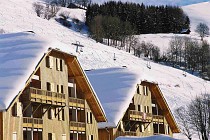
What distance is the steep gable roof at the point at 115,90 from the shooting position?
4766cm

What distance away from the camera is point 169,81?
362 ft

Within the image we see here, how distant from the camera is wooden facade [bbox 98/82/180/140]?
163ft

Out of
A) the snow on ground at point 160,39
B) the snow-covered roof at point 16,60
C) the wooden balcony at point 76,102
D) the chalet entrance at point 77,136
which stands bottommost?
the chalet entrance at point 77,136

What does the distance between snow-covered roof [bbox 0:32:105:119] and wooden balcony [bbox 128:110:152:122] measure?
12319 millimetres

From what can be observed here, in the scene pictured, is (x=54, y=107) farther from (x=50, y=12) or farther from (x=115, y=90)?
(x=50, y=12)

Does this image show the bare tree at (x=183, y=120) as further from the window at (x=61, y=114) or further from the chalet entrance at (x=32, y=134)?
the chalet entrance at (x=32, y=134)

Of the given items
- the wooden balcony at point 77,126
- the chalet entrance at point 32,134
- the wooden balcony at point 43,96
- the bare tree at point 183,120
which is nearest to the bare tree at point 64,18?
the bare tree at point 183,120

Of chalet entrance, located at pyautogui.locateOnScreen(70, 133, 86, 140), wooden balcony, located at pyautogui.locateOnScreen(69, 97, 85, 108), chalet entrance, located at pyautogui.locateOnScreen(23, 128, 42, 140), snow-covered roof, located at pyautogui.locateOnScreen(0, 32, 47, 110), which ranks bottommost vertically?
chalet entrance, located at pyautogui.locateOnScreen(70, 133, 86, 140)

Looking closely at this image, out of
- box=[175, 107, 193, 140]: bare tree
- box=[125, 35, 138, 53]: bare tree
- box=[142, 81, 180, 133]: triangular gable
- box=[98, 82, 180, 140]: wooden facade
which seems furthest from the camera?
box=[125, 35, 138, 53]: bare tree

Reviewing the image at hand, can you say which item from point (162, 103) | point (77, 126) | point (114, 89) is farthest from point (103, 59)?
point (77, 126)

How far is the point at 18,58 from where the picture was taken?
3653 cm

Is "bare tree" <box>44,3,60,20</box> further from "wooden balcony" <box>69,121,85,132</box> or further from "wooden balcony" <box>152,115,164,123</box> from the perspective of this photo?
"wooden balcony" <box>69,121,85,132</box>

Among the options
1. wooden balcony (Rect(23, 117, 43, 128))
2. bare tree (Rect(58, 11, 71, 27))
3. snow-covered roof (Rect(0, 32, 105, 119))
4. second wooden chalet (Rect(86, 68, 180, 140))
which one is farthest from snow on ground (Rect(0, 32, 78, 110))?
bare tree (Rect(58, 11, 71, 27))

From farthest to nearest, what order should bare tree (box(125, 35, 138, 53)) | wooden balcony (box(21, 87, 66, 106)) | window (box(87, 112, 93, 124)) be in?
bare tree (box(125, 35, 138, 53)) → window (box(87, 112, 93, 124)) → wooden balcony (box(21, 87, 66, 106))
